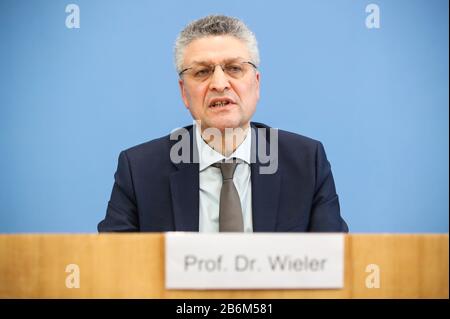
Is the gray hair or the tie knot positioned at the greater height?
the gray hair

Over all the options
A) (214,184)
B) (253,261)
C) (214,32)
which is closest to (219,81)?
(214,32)

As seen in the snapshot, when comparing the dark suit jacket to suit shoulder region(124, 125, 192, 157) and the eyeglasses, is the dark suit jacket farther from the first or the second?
the eyeglasses

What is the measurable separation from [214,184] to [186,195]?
0.09m

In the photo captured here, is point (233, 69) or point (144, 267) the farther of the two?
point (233, 69)

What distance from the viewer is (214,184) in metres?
1.35

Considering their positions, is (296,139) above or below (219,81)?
below

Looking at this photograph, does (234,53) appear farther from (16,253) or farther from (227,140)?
(16,253)

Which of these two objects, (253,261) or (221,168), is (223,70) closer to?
(221,168)

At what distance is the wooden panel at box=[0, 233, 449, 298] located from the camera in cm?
66

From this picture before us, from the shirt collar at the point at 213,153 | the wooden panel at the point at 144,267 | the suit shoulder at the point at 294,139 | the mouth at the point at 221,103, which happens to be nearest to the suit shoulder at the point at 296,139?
the suit shoulder at the point at 294,139

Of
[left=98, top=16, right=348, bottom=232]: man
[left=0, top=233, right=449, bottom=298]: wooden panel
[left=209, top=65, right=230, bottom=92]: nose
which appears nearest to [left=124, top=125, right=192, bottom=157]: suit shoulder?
[left=98, top=16, right=348, bottom=232]: man

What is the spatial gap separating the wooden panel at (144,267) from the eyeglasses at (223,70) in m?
0.79
